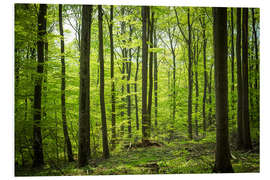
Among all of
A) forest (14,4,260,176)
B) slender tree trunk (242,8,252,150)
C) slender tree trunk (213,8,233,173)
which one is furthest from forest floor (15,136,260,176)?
slender tree trunk (213,8,233,173)

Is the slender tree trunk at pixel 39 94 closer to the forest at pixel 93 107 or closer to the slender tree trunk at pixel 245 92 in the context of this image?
the forest at pixel 93 107

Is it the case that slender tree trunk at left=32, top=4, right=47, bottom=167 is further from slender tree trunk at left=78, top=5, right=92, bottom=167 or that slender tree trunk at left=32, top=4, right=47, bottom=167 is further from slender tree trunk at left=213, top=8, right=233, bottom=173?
slender tree trunk at left=213, top=8, right=233, bottom=173

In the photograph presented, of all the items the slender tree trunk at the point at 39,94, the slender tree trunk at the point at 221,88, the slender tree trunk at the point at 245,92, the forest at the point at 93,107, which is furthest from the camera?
the slender tree trunk at the point at 245,92

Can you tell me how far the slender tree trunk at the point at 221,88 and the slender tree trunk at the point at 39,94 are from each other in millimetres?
3274

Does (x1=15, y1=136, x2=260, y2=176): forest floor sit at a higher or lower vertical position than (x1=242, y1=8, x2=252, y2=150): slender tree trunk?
lower

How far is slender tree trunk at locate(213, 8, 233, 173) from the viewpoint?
2.73 m

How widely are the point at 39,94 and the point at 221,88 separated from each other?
11.4ft

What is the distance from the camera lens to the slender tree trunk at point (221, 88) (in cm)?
273

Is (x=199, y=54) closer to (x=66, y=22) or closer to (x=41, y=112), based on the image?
(x=66, y=22)

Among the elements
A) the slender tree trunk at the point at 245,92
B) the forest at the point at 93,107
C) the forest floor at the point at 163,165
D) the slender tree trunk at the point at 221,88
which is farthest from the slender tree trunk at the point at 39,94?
the slender tree trunk at the point at 245,92

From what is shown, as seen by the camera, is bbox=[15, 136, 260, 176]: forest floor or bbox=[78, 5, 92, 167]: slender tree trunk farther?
bbox=[78, 5, 92, 167]: slender tree trunk

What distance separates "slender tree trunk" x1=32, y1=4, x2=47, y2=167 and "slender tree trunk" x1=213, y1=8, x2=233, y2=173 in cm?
327

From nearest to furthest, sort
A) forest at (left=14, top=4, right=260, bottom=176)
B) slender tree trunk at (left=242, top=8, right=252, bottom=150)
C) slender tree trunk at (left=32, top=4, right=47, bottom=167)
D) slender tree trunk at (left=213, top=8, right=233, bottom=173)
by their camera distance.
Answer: slender tree trunk at (left=213, top=8, right=233, bottom=173) < forest at (left=14, top=4, right=260, bottom=176) < slender tree trunk at (left=32, top=4, right=47, bottom=167) < slender tree trunk at (left=242, top=8, right=252, bottom=150)

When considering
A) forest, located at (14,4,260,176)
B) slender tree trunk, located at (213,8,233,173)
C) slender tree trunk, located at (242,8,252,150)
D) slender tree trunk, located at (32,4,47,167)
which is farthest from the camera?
slender tree trunk, located at (242,8,252,150)
